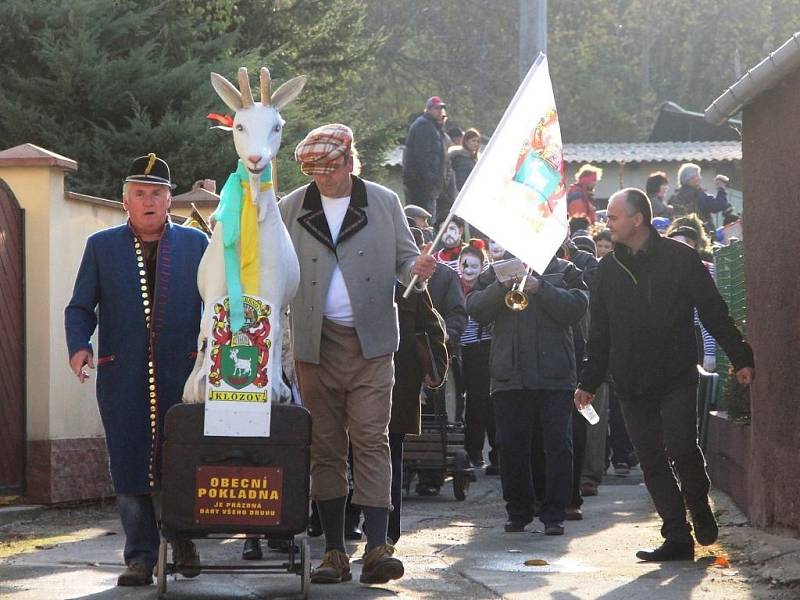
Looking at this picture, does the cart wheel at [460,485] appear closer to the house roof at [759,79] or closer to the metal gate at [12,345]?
the metal gate at [12,345]

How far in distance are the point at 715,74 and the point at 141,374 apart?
5658 centimetres

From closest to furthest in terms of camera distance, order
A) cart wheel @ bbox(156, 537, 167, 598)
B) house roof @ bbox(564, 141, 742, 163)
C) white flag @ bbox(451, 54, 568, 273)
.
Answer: cart wheel @ bbox(156, 537, 167, 598) < white flag @ bbox(451, 54, 568, 273) < house roof @ bbox(564, 141, 742, 163)

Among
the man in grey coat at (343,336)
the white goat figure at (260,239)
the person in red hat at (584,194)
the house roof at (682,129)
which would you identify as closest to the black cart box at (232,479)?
the white goat figure at (260,239)

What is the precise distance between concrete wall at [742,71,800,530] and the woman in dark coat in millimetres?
1884

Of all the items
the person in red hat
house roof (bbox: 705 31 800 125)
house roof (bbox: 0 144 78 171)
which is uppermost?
the person in red hat

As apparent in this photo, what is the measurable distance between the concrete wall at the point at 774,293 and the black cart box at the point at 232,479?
10.2 ft

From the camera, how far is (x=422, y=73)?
49.5 metres

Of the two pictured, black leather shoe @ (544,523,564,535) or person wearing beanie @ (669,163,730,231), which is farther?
person wearing beanie @ (669,163,730,231)

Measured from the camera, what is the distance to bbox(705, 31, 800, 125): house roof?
8.59m

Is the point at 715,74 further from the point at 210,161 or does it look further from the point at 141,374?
the point at 141,374

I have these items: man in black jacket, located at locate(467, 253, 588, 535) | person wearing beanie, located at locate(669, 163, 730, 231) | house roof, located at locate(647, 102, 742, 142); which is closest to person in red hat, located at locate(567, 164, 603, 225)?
person wearing beanie, located at locate(669, 163, 730, 231)

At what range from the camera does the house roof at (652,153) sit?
33.7 m

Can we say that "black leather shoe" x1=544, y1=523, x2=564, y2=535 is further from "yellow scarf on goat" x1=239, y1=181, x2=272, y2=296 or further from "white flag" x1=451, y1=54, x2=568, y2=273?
"yellow scarf on goat" x1=239, y1=181, x2=272, y2=296

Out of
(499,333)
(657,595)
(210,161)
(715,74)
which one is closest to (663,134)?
(715,74)
